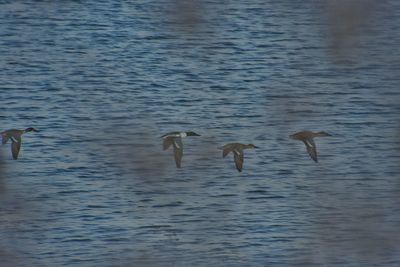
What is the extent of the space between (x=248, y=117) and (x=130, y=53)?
3.70 meters

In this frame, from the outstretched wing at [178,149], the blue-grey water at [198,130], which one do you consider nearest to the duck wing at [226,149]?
the blue-grey water at [198,130]

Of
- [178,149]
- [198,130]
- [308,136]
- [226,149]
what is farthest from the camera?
[198,130]

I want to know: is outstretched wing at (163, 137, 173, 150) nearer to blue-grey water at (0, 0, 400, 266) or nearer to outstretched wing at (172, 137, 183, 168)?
outstretched wing at (172, 137, 183, 168)

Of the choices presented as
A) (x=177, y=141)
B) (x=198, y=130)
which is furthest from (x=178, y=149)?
(x=198, y=130)

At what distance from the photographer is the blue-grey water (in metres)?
3.09

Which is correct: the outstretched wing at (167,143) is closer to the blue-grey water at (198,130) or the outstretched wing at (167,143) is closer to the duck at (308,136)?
the blue-grey water at (198,130)

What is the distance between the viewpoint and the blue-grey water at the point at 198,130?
122 inches

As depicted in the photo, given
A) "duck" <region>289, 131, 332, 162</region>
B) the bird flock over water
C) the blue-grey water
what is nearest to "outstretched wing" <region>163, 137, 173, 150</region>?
the bird flock over water

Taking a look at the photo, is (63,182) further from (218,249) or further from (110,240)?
(218,249)

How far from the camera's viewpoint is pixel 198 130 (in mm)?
7977

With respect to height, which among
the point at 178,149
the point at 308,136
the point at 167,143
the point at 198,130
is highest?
the point at 167,143

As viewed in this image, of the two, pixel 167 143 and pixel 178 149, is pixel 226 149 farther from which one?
pixel 167 143

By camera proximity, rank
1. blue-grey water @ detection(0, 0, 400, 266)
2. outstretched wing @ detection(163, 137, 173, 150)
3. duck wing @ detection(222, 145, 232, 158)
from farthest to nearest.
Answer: duck wing @ detection(222, 145, 232, 158), outstretched wing @ detection(163, 137, 173, 150), blue-grey water @ detection(0, 0, 400, 266)

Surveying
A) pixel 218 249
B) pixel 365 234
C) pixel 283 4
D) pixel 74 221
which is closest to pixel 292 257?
pixel 218 249
